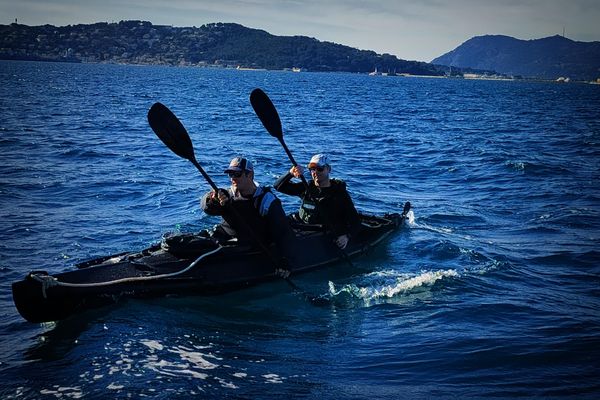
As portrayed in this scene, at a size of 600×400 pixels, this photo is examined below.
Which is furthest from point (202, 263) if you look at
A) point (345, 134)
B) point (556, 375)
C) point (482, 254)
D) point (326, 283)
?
point (345, 134)

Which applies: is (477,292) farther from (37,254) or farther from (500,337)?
(37,254)

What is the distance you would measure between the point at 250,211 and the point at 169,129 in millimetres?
2045

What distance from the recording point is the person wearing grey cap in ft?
30.3

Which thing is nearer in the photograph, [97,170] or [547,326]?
[547,326]

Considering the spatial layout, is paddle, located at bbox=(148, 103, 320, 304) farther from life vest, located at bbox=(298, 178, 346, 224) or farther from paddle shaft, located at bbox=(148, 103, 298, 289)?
life vest, located at bbox=(298, 178, 346, 224)

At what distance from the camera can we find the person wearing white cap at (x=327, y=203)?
1089 centimetres

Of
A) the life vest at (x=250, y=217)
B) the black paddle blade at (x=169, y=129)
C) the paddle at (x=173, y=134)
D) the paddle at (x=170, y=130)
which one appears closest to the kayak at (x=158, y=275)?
the life vest at (x=250, y=217)

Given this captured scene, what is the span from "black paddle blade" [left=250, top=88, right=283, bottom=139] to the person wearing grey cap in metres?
3.12

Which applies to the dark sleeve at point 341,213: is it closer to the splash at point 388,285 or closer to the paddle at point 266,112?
the splash at point 388,285

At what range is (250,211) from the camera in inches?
371

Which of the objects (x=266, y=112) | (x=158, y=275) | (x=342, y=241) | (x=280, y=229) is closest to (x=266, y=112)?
(x=266, y=112)

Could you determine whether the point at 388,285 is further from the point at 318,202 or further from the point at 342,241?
the point at 318,202

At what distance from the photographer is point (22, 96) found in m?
50.7

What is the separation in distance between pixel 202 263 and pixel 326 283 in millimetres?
Result: 2618
